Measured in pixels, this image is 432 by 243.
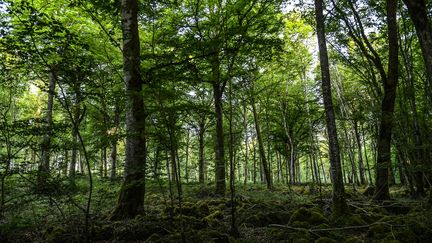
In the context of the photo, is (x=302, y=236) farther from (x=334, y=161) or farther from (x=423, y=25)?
(x=423, y=25)

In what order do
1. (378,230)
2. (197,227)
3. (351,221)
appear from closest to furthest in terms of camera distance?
(378,230) < (351,221) < (197,227)

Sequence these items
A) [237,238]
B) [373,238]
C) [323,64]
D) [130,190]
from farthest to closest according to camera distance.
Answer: [323,64] → [130,190] → [237,238] → [373,238]

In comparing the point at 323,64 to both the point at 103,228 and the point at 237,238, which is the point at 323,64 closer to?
the point at 237,238

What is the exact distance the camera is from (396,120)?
24.5 feet

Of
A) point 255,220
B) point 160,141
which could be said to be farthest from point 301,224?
point 160,141

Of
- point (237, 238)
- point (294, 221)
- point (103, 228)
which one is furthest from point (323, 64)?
point (103, 228)

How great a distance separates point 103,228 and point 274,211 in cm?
476

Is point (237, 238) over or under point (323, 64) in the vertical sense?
under

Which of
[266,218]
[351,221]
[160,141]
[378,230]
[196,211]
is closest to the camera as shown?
[160,141]

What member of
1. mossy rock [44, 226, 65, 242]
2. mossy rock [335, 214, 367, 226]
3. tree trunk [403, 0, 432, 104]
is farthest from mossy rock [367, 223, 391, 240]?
mossy rock [44, 226, 65, 242]

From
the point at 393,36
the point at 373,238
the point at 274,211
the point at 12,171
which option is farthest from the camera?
the point at 393,36

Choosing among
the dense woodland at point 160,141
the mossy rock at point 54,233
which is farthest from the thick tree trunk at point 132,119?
the mossy rock at point 54,233

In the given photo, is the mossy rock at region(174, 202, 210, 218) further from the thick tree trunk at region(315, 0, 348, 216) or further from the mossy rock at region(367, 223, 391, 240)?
the mossy rock at region(367, 223, 391, 240)

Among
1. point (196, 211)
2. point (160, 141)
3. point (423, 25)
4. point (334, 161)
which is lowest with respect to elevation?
point (196, 211)
